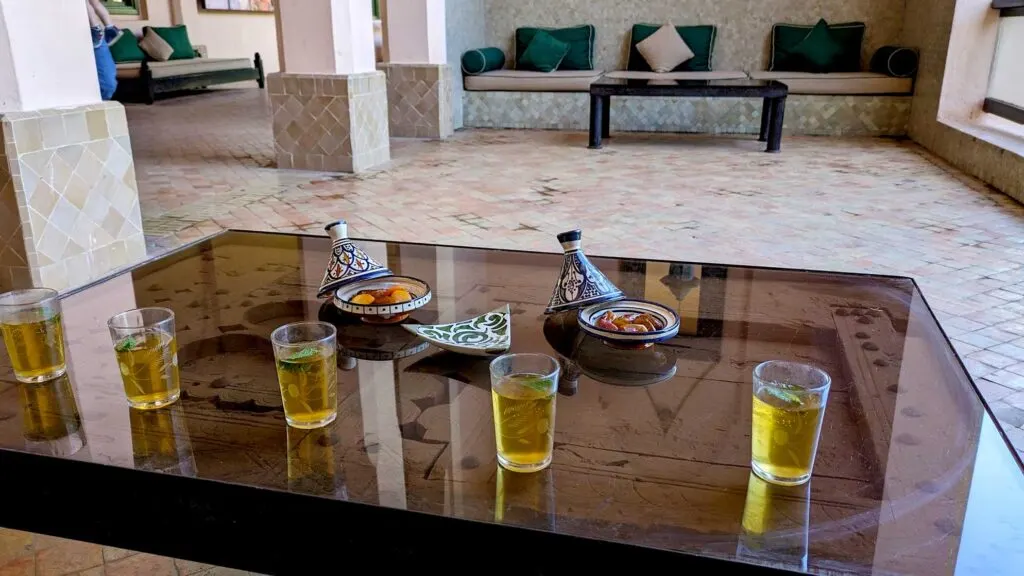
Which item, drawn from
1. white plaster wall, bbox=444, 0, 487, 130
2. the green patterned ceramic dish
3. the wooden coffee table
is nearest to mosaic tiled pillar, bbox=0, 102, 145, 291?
the green patterned ceramic dish

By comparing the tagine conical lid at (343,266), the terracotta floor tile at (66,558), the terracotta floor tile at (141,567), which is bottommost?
the terracotta floor tile at (141,567)

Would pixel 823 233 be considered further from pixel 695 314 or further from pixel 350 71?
pixel 350 71

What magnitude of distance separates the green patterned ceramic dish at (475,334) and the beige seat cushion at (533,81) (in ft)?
19.5

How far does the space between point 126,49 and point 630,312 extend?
10125 mm

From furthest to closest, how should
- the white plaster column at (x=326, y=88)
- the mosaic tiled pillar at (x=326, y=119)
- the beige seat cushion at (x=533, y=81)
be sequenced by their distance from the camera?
the beige seat cushion at (x=533, y=81) < the mosaic tiled pillar at (x=326, y=119) < the white plaster column at (x=326, y=88)

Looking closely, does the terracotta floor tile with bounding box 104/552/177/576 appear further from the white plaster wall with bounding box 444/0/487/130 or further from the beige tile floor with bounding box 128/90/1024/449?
the white plaster wall with bounding box 444/0/487/130

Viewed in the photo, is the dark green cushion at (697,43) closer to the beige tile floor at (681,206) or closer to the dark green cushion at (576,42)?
the dark green cushion at (576,42)

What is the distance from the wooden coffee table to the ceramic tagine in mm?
4375

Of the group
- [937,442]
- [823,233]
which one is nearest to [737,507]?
[937,442]

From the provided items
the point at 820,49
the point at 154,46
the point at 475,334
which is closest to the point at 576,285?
the point at 475,334

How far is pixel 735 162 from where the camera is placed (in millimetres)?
5512

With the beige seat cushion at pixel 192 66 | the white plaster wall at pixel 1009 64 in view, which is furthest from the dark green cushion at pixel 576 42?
the beige seat cushion at pixel 192 66

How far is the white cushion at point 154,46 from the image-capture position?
32.6 feet

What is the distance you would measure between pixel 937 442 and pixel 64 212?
109 inches
